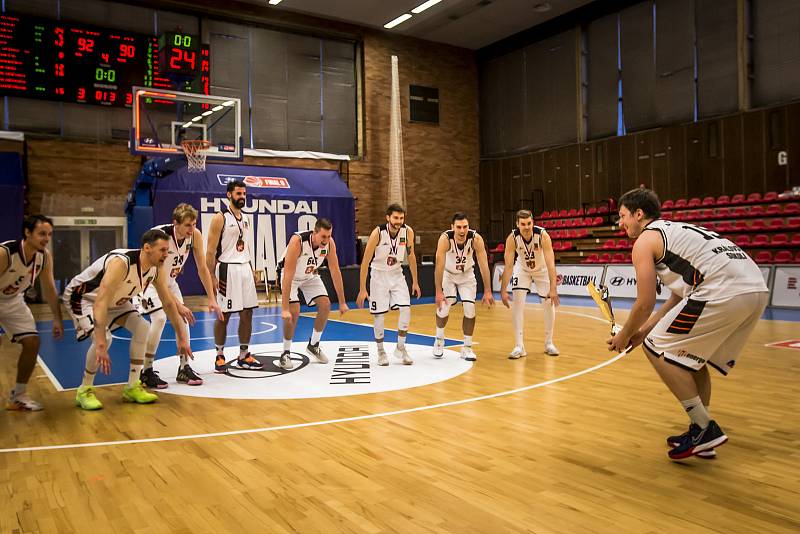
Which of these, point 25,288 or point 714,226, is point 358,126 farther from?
point 25,288

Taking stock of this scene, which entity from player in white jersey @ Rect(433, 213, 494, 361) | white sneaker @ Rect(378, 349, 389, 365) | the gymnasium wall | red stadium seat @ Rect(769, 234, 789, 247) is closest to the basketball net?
the gymnasium wall

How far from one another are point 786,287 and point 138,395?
12916 millimetres

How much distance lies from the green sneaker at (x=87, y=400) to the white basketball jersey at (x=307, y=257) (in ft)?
8.36

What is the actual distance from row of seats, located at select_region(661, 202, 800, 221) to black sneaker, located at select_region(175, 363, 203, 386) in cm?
1403

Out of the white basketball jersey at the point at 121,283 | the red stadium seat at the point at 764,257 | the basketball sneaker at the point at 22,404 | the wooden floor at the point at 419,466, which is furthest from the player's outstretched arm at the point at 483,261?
the red stadium seat at the point at 764,257

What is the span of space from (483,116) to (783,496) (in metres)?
22.1

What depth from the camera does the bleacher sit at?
47.9 feet

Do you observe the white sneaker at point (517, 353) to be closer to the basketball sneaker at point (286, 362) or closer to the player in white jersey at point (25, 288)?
the basketball sneaker at point (286, 362)

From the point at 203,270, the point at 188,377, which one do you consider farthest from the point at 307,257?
the point at 188,377

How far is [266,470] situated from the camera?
3.89 m

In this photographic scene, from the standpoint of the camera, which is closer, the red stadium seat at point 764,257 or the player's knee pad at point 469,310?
the player's knee pad at point 469,310

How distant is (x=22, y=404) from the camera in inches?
216

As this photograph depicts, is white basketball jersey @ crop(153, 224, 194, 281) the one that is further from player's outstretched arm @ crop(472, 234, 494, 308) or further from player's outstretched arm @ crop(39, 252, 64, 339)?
player's outstretched arm @ crop(472, 234, 494, 308)

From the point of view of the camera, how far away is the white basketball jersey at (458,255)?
7945mm
